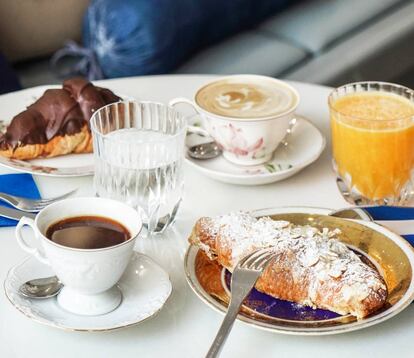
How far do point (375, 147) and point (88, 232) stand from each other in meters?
A: 0.45

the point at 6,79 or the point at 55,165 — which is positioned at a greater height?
the point at 55,165

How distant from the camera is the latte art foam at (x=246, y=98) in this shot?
3.98 ft

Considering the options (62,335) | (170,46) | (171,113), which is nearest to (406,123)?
(171,113)

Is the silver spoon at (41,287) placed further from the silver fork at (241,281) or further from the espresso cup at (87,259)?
the silver fork at (241,281)

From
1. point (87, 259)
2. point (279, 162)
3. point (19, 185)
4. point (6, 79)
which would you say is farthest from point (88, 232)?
point (6, 79)

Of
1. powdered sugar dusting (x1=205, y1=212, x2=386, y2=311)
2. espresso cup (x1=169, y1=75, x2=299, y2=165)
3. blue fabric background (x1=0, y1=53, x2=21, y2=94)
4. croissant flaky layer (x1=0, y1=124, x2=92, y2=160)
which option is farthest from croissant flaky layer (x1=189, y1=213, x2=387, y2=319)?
blue fabric background (x1=0, y1=53, x2=21, y2=94)

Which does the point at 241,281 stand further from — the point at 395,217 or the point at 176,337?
the point at 395,217

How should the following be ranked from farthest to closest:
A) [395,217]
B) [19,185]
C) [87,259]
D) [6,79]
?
[6,79] → [19,185] → [395,217] → [87,259]

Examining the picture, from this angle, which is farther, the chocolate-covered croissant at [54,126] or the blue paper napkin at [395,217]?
the chocolate-covered croissant at [54,126]

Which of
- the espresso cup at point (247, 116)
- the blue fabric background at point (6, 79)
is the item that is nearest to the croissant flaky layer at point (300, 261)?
the espresso cup at point (247, 116)

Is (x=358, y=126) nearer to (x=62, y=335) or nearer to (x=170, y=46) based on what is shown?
(x=62, y=335)

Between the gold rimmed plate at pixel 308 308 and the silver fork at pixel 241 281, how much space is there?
19 mm

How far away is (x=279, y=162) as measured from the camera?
1.23 m

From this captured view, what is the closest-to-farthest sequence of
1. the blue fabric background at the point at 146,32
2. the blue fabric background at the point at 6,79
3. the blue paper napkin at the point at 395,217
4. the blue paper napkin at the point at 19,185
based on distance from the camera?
1. the blue paper napkin at the point at 395,217
2. the blue paper napkin at the point at 19,185
3. the blue fabric background at the point at 6,79
4. the blue fabric background at the point at 146,32
